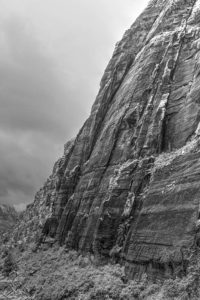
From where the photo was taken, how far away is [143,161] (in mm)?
34469

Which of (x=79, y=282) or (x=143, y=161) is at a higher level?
(x=143, y=161)

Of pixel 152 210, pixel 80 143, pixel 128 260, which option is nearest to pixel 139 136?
pixel 152 210

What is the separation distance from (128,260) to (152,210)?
15.0ft

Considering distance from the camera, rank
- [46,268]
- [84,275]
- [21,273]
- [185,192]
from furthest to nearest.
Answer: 1. [21,273]
2. [46,268]
3. [84,275]
4. [185,192]

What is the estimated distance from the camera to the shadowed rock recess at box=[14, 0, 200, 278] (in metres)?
27.5

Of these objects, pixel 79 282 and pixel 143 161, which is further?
pixel 143 161

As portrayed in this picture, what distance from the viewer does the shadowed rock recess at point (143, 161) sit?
90.3 feet

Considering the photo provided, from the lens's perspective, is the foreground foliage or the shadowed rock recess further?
the shadowed rock recess

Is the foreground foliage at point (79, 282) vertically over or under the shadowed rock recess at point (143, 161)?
under

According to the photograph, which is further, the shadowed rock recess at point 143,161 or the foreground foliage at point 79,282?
the shadowed rock recess at point 143,161

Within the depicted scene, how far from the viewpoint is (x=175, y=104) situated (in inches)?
1422

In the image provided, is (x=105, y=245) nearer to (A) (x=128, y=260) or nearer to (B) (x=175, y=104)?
(A) (x=128, y=260)

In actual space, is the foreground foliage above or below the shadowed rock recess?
below

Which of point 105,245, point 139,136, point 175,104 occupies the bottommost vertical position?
point 105,245
